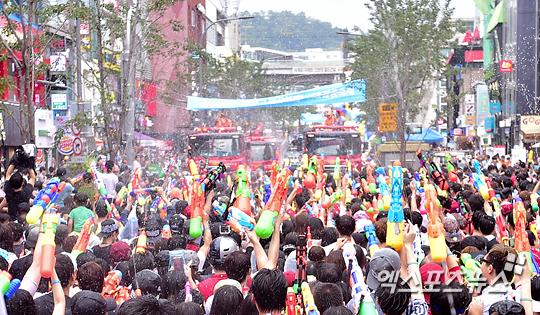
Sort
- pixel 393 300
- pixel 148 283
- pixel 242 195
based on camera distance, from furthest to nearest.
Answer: pixel 242 195, pixel 148 283, pixel 393 300

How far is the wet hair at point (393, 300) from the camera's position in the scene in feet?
13.5

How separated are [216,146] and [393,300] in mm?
22623

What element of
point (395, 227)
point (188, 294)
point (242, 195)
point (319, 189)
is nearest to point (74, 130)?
point (319, 189)

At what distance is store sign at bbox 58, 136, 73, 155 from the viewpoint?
1727 cm

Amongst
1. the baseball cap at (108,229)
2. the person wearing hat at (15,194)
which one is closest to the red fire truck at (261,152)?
the person wearing hat at (15,194)

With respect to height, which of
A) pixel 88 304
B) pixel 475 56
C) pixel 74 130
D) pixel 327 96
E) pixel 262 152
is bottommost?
pixel 262 152

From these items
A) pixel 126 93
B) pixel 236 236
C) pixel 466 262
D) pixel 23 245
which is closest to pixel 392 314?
pixel 466 262

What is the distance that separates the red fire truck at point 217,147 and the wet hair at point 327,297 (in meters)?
21.3

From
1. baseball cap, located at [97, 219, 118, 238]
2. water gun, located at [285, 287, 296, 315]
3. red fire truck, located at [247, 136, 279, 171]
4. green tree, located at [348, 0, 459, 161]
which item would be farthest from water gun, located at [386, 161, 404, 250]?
red fire truck, located at [247, 136, 279, 171]

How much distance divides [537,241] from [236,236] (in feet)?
9.76

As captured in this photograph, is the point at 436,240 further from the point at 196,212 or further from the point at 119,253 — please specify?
the point at 119,253

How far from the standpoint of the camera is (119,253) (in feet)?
21.6

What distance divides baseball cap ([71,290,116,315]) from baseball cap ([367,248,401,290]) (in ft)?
5.87

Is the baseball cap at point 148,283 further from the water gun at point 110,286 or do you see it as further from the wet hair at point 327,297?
the wet hair at point 327,297
